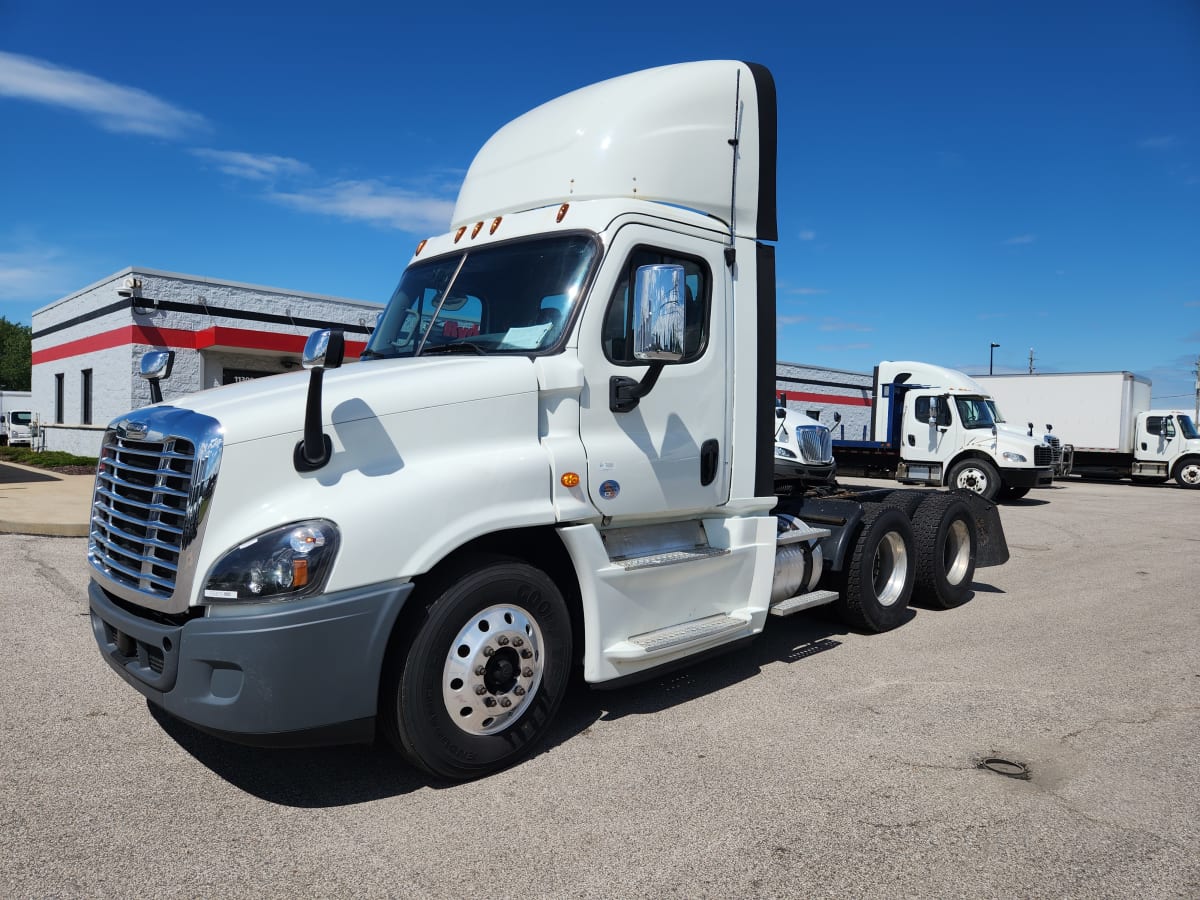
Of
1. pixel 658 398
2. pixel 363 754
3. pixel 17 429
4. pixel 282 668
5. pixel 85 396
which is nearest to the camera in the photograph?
pixel 282 668

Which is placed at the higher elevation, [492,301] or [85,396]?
[85,396]

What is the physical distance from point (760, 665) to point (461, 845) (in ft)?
9.63

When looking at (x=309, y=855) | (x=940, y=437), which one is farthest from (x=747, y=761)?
(x=940, y=437)

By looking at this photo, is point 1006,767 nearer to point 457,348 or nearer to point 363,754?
point 363,754

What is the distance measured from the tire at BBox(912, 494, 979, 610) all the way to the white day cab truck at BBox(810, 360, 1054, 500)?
12244 millimetres

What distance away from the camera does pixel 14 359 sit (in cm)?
7538

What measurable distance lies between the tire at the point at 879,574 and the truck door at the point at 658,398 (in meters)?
1.92

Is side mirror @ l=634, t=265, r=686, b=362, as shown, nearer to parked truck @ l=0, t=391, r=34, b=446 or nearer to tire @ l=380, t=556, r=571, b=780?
tire @ l=380, t=556, r=571, b=780

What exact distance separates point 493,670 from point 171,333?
1880 centimetres

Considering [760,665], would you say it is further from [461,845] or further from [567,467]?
[461,845]

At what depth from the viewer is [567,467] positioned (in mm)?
4102

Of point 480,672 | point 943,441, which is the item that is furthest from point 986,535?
point 943,441

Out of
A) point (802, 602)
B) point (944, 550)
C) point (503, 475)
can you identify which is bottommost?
point (802, 602)

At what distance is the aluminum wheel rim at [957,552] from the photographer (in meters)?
7.71
